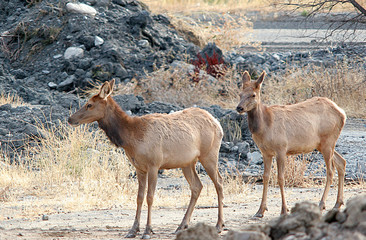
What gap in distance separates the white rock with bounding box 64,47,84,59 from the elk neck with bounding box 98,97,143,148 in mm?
12668

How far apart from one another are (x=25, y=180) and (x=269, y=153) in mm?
5091

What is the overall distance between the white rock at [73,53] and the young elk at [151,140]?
12.6 meters

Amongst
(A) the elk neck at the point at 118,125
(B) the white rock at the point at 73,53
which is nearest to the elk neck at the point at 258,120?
(A) the elk neck at the point at 118,125

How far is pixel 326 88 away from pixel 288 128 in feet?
28.5

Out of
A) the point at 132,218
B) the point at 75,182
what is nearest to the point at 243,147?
the point at 75,182

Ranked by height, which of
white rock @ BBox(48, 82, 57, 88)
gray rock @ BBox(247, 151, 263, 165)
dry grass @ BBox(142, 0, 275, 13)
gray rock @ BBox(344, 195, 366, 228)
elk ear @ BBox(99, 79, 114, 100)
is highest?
gray rock @ BBox(344, 195, 366, 228)

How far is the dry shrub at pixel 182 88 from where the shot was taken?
17227 millimetres

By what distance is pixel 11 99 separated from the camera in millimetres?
16984

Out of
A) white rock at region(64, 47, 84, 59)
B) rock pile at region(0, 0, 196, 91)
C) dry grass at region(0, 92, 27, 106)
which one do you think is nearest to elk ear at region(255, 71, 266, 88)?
dry grass at region(0, 92, 27, 106)

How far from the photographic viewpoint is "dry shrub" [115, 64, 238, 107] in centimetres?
1723

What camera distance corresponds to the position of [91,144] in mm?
12461

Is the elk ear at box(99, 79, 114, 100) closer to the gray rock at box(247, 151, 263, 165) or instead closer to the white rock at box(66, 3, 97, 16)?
the gray rock at box(247, 151, 263, 165)

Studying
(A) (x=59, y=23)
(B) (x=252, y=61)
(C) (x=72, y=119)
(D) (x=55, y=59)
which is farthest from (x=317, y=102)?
(A) (x=59, y=23)

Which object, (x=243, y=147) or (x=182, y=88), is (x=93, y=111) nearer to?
(x=243, y=147)
